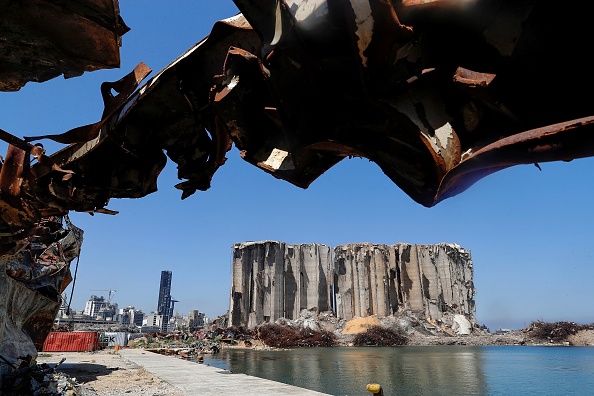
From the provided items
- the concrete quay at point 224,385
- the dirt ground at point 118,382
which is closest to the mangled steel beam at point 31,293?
the dirt ground at point 118,382

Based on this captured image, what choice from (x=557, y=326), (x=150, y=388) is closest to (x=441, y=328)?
(x=557, y=326)

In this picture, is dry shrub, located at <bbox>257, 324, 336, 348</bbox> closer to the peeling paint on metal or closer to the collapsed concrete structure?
the collapsed concrete structure

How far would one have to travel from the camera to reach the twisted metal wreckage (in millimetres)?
1304

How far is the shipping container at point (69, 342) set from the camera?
30.7 meters

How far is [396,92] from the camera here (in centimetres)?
150

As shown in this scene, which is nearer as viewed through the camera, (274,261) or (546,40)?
(546,40)

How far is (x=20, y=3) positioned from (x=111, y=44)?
0.42m

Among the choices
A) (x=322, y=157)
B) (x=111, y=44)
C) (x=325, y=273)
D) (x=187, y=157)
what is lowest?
(x=322, y=157)

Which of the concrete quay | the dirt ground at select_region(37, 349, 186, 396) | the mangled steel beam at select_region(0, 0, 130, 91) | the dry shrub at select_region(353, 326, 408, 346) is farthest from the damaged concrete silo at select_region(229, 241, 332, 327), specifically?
the mangled steel beam at select_region(0, 0, 130, 91)

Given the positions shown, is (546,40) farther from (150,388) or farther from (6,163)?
(150,388)

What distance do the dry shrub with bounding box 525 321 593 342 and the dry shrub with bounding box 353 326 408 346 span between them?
1183 inches

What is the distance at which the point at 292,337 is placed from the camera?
2504 inches

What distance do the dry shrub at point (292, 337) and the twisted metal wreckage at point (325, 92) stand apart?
62.7 m

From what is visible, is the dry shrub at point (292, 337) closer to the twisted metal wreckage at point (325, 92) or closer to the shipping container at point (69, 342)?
the shipping container at point (69, 342)
